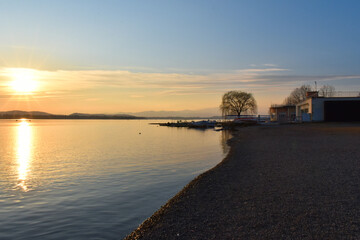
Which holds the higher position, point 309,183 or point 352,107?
point 352,107

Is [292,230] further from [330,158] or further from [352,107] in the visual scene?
[352,107]

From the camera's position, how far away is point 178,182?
42.6ft

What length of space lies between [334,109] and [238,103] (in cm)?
4125

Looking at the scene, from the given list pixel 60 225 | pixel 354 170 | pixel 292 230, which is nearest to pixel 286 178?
pixel 354 170

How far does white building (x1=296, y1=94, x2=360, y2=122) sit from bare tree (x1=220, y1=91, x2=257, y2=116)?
38.7 metres

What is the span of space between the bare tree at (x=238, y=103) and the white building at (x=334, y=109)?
38.7 meters

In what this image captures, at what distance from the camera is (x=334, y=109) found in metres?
56.9

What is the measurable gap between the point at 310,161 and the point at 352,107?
50.9 meters

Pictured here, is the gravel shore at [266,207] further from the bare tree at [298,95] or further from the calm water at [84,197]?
the bare tree at [298,95]

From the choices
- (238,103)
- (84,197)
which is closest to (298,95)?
(238,103)

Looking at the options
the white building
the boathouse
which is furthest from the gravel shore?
the boathouse

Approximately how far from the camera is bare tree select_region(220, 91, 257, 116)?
96125 mm

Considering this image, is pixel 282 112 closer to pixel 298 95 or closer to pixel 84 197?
pixel 298 95

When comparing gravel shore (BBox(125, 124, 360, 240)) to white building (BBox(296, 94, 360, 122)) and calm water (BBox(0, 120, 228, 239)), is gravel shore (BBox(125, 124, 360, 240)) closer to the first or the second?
calm water (BBox(0, 120, 228, 239))
